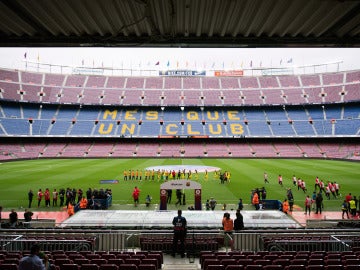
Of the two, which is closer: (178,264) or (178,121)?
(178,264)

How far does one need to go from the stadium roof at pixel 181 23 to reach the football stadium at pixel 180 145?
0.13 feet

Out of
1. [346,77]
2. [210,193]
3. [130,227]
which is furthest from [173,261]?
[346,77]

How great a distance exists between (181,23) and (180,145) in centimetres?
5919

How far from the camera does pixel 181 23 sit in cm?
686

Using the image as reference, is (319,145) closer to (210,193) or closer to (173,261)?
(210,193)

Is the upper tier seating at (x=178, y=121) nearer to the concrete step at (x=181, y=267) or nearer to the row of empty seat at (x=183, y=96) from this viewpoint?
the row of empty seat at (x=183, y=96)

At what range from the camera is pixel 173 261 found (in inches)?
358

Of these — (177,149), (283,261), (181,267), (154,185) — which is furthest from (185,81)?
(283,261)

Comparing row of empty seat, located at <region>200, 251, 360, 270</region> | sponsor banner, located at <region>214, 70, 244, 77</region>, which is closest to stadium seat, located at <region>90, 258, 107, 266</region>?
row of empty seat, located at <region>200, 251, 360, 270</region>

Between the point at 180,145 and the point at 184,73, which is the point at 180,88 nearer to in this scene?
the point at 184,73

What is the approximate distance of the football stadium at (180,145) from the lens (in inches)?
260

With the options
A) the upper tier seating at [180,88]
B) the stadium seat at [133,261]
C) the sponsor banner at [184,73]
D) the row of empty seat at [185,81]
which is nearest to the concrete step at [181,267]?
the stadium seat at [133,261]

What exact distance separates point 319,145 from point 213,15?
63.6m

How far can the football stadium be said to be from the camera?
21.7 ft
